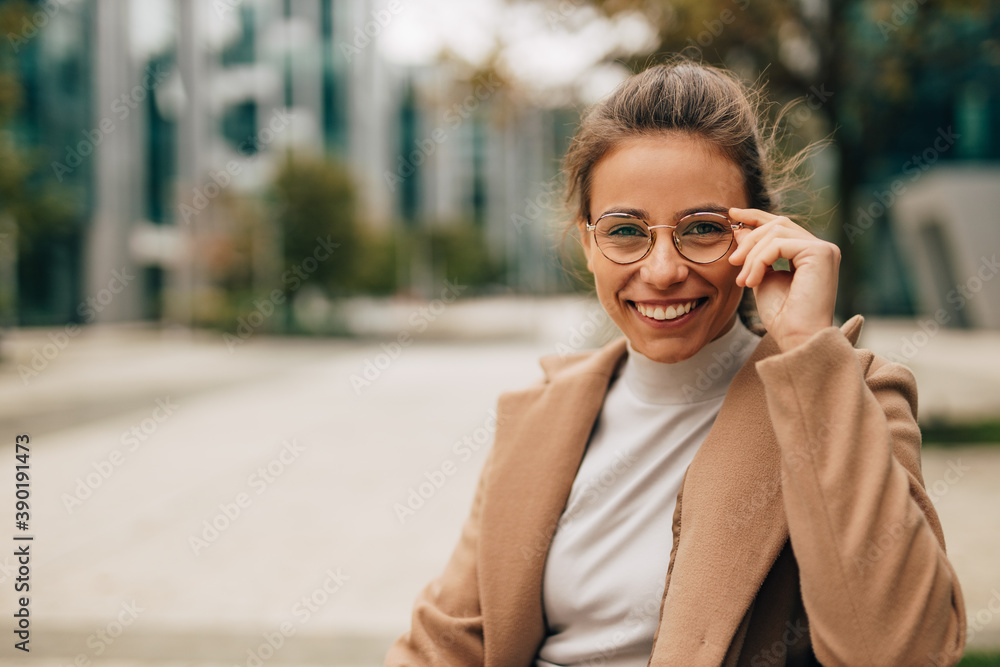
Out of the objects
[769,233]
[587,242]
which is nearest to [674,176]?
[769,233]

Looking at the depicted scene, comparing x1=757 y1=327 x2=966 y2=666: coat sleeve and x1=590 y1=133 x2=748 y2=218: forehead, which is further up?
x1=590 y1=133 x2=748 y2=218: forehead

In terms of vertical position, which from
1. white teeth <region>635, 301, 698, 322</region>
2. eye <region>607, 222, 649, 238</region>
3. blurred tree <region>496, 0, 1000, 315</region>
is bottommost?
white teeth <region>635, 301, 698, 322</region>

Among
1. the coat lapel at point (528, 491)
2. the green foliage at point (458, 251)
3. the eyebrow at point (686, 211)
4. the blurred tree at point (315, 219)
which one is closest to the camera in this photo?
the eyebrow at point (686, 211)

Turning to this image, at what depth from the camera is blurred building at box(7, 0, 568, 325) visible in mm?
27656

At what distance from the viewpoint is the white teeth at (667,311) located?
153 centimetres

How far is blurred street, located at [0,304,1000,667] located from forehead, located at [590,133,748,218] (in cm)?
298

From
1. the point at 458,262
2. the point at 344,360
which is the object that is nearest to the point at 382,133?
the point at 458,262

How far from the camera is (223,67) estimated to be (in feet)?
Answer: 125

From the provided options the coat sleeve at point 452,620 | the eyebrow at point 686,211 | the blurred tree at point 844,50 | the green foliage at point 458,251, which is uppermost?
the blurred tree at point 844,50

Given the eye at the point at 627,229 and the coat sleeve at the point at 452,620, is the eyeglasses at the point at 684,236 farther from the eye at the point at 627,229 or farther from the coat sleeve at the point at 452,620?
the coat sleeve at the point at 452,620

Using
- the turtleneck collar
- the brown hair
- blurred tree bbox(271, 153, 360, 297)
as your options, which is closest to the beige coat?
the turtleneck collar

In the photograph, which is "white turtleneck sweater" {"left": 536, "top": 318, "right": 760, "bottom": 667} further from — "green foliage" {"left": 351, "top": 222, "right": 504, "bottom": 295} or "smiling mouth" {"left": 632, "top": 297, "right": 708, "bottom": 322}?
"green foliage" {"left": 351, "top": 222, "right": 504, "bottom": 295}

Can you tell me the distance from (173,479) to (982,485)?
6.92 m

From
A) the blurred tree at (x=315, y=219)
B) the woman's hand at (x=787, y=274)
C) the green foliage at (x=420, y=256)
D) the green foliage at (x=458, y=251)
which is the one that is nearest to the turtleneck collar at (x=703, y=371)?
the woman's hand at (x=787, y=274)
